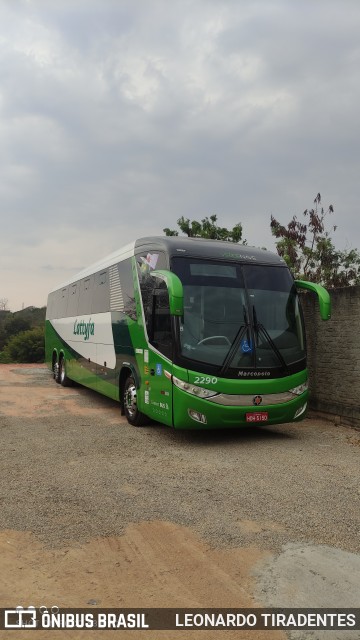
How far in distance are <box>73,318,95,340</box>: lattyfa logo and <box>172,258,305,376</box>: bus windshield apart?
16.2ft

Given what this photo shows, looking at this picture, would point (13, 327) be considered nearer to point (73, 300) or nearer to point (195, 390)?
point (73, 300)

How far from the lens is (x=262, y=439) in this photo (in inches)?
338

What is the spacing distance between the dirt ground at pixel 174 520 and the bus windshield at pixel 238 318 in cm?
136

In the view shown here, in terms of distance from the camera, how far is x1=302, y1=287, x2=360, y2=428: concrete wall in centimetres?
999

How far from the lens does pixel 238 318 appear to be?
810 centimetres

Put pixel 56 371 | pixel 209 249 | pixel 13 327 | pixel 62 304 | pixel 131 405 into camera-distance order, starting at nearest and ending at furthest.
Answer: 1. pixel 209 249
2. pixel 131 405
3. pixel 62 304
4. pixel 56 371
5. pixel 13 327

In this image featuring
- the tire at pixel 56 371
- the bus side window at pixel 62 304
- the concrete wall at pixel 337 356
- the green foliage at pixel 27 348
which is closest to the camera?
the concrete wall at pixel 337 356

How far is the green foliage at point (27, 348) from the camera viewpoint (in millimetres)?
52219

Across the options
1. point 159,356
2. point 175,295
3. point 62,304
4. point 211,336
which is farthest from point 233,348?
point 62,304

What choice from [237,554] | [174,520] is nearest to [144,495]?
[174,520]

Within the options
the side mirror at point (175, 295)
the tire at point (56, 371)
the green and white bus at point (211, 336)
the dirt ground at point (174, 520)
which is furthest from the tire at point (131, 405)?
the tire at point (56, 371)

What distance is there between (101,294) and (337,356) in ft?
17.3

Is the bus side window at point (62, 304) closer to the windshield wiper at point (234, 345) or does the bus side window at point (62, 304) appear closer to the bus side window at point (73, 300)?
the bus side window at point (73, 300)

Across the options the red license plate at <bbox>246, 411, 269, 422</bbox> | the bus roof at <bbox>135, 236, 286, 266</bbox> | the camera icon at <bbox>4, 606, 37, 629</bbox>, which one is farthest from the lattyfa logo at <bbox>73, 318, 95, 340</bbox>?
the camera icon at <bbox>4, 606, 37, 629</bbox>
